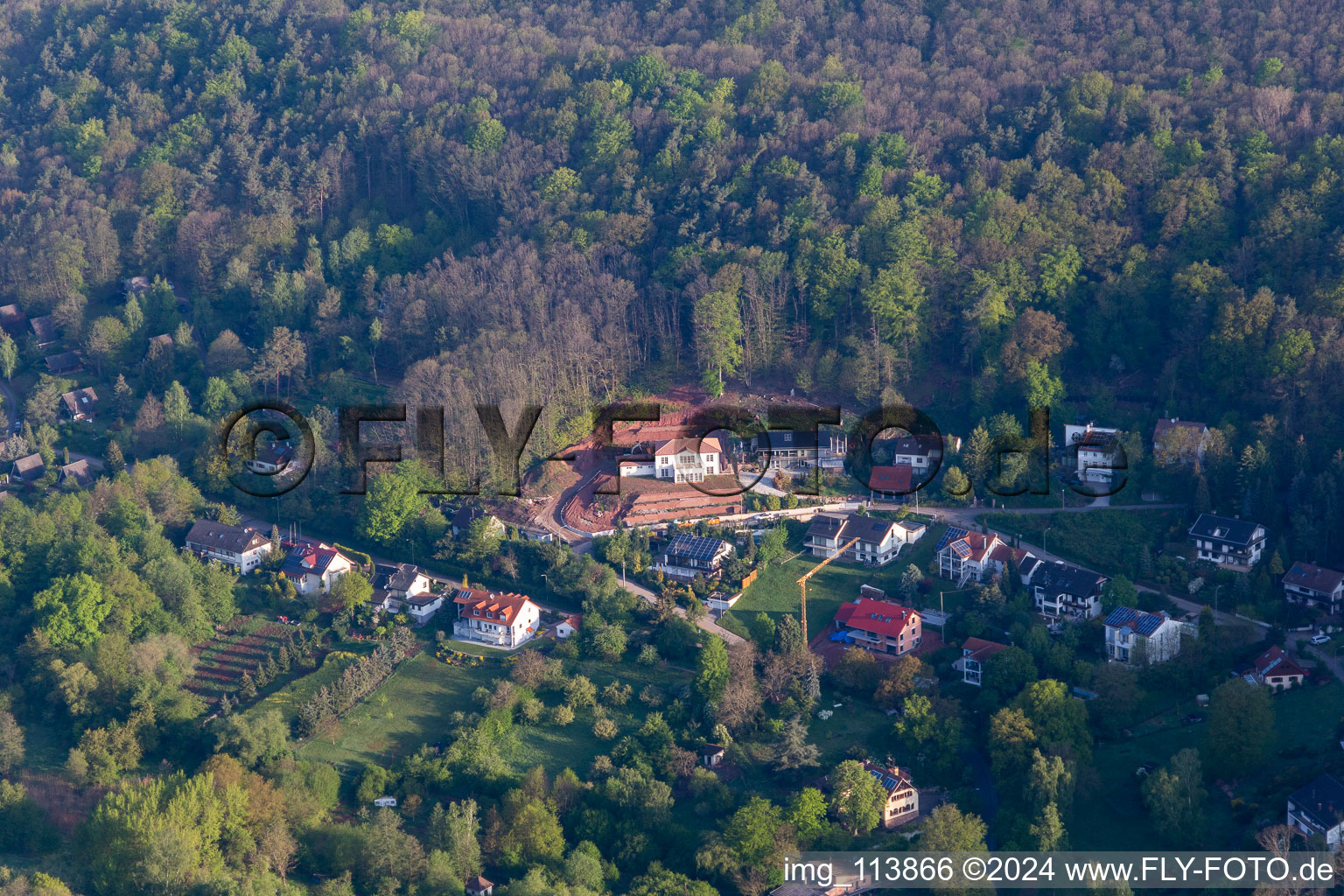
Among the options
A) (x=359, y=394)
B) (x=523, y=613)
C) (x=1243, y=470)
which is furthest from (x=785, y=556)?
(x=359, y=394)

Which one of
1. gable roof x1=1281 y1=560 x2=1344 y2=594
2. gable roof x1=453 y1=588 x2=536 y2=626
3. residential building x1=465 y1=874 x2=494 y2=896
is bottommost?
residential building x1=465 y1=874 x2=494 y2=896

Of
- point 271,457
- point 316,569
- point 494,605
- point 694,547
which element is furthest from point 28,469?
point 694,547

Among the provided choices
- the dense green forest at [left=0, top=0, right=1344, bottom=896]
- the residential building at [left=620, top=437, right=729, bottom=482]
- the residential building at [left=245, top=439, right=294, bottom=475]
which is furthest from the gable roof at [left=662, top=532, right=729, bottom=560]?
the residential building at [left=245, top=439, right=294, bottom=475]

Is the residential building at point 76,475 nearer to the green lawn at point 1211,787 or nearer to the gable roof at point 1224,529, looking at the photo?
the green lawn at point 1211,787

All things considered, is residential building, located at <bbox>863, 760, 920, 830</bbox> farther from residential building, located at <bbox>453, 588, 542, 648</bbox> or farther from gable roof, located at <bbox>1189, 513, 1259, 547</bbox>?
gable roof, located at <bbox>1189, 513, 1259, 547</bbox>

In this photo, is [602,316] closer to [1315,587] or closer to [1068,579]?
[1068,579]

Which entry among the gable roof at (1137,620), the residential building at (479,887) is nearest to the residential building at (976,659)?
the gable roof at (1137,620)
